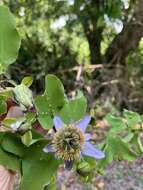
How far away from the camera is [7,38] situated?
0.47m

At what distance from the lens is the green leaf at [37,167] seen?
17.6 inches

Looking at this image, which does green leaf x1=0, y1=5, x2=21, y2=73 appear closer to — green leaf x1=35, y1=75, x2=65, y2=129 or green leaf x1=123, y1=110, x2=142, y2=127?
green leaf x1=35, y1=75, x2=65, y2=129

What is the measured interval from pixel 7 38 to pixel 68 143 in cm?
13

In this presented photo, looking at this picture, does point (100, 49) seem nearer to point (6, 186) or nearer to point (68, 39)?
point (68, 39)

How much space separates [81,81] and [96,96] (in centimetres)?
13

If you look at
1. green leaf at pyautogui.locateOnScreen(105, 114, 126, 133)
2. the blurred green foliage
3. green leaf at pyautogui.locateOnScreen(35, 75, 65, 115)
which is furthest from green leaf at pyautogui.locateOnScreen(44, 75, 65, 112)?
the blurred green foliage

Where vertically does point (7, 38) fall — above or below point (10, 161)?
above

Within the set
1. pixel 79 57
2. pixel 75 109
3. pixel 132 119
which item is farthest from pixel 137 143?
pixel 79 57

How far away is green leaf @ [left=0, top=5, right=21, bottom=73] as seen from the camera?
469 millimetres

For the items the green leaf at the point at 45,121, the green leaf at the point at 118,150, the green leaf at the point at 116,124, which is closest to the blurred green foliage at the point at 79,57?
the green leaf at the point at 116,124

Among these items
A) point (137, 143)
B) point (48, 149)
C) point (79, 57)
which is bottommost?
point (79, 57)

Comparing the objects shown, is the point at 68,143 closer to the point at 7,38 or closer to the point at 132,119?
the point at 7,38

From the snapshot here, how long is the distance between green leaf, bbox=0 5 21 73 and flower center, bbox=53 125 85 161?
0.34 feet

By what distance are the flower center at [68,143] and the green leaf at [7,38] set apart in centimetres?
10
